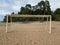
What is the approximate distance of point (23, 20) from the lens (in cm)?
3597

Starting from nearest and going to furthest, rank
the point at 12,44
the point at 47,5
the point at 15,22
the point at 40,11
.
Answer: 1. the point at 12,44
2. the point at 15,22
3. the point at 40,11
4. the point at 47,5

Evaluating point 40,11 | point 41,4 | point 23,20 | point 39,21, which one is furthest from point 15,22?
point 41,4

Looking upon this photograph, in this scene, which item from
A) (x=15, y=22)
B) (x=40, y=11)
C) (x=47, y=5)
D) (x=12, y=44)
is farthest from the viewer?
(x=47, y=5)

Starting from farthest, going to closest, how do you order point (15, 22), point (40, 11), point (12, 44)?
point (40, 11)
point (15, 22)
point (12, 44)

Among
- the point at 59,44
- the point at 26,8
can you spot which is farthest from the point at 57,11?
the point at 59,44

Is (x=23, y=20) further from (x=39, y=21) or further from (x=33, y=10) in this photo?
(x=33, y=10)

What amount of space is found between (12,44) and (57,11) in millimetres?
45010

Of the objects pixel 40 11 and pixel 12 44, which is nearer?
pixel 12 44

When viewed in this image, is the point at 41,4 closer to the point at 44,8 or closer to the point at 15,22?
the point at 44,8

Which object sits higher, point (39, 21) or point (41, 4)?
point (41, 4)

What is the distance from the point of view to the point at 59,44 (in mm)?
9867

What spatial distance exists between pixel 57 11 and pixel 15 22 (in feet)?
72.9

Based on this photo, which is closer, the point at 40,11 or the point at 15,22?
the point at 15,22

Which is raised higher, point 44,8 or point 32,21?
point 44,8
